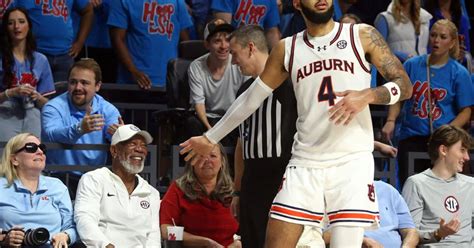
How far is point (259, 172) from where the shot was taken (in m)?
6.70

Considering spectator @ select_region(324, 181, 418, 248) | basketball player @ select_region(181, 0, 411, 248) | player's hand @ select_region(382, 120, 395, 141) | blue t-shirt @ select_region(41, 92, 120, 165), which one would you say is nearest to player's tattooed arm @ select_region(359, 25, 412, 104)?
basketball player @ select_region(181, 0, 411, 248)

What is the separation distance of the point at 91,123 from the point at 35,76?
4.44ft

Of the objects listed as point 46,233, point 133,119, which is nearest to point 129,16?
point 133,119

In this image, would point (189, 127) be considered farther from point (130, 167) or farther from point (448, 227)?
point (448, 227)

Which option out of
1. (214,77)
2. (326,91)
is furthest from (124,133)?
(326,91)

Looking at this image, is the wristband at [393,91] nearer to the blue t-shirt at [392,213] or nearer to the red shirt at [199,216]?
the blue t-shirt at [392,213]

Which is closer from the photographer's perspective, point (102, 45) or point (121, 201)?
point (121, 201)

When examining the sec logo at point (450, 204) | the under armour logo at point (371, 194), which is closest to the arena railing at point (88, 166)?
the sec logo at point (450, 204)

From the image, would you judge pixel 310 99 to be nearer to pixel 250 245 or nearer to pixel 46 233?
pixel 250 245

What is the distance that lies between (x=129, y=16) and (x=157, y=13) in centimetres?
26

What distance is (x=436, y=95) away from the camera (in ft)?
31.9

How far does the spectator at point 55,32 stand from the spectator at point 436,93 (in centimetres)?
297

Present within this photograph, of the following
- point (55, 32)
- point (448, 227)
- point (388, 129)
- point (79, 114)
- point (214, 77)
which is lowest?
point (448, 227)

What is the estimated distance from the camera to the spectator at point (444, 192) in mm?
8211
